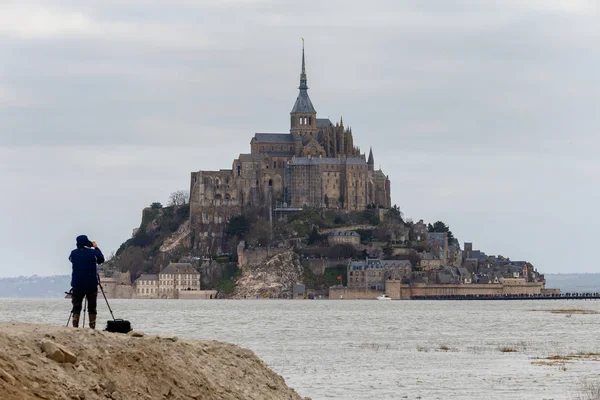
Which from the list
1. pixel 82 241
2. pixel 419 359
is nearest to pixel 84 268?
pixel 82 241

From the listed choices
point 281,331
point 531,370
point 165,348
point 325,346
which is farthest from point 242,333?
point 165,348

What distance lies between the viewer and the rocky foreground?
776 inches

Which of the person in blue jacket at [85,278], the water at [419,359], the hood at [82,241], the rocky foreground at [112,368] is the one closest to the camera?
the rocky foreground at [112,368]

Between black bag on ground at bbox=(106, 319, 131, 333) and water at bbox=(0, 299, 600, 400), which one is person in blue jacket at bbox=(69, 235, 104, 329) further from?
water at bbox=(0, 299, 600, 400)

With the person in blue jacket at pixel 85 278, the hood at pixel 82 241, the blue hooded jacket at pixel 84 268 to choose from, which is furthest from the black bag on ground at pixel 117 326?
the hood at pixel 82 241

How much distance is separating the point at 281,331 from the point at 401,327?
37.7ft

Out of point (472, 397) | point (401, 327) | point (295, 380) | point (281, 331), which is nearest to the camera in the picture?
point (472, 397)

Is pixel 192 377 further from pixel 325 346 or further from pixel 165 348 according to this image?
pixel 325 346

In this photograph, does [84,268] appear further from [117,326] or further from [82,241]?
[117,326]

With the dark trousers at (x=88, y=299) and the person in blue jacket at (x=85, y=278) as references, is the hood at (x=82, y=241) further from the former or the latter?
the dark trousers at (x=88, y=299)

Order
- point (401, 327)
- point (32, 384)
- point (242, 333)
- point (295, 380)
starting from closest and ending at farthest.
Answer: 1. point (32, 384)
2. point (295, 380)
3. point (242, 333)
4. point (401, 327)

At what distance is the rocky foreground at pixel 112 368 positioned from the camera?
19719 mm

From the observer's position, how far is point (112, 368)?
21.5 metres

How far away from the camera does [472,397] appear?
35.2 meters
